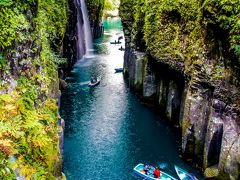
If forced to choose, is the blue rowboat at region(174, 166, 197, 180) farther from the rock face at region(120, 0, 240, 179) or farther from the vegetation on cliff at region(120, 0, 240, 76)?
the vegetation on cliff at region(120, 0, 240, 76)

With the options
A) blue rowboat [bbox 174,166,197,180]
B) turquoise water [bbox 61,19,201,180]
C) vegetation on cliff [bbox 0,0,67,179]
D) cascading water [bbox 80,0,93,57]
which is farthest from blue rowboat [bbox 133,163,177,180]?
cascading water [bbox 80,0,93,57]

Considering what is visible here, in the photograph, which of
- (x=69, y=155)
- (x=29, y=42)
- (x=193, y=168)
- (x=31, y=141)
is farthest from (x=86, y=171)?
(x=31, y=141)

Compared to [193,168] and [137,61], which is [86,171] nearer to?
[193,168]

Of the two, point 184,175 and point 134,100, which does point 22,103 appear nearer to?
point 184,175

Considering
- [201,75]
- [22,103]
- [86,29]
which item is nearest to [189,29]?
[201,75]

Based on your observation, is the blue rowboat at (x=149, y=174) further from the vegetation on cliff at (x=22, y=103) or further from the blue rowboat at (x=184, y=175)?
the vegetation on cliff at (x=22, y=103)

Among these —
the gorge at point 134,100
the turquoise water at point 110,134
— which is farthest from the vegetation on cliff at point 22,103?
the turquoise water at point 110,134
